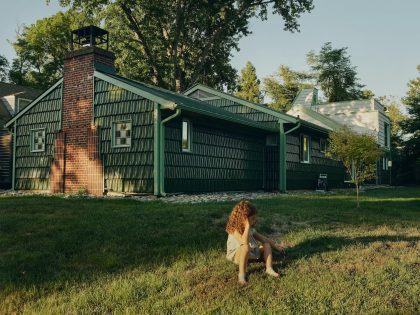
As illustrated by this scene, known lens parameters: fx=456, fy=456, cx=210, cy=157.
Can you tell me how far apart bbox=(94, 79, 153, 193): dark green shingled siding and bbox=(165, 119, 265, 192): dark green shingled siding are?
687mm

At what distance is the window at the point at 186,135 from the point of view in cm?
1622

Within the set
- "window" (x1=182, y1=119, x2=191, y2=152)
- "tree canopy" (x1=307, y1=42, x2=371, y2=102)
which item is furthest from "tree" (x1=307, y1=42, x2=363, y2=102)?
"window" (x1=182, y1=119, x2=191, y2=152)

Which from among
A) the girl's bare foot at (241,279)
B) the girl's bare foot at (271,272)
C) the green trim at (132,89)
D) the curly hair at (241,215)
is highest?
the green trim at (132,89)

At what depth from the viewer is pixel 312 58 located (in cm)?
6131

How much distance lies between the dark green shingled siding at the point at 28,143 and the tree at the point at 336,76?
1843 inches

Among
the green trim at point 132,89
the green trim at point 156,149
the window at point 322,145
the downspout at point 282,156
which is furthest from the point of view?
the window at point 322,145

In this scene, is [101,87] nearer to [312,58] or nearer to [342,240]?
[342,240]

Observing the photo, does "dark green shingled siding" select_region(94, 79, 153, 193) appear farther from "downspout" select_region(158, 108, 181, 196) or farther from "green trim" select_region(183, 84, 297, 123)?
"green trim" select_region(183, 84, 297, 123)

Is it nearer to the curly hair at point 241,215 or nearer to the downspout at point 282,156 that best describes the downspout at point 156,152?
the downspout at point 282,156

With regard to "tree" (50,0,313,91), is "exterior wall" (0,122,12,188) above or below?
below

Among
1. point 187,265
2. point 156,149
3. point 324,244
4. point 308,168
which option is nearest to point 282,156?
point 308,168

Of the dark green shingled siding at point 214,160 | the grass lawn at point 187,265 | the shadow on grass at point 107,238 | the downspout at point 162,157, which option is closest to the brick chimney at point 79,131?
the downspout at point 162,157

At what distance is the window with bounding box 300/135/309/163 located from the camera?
75.5ft

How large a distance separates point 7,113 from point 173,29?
12.2m
